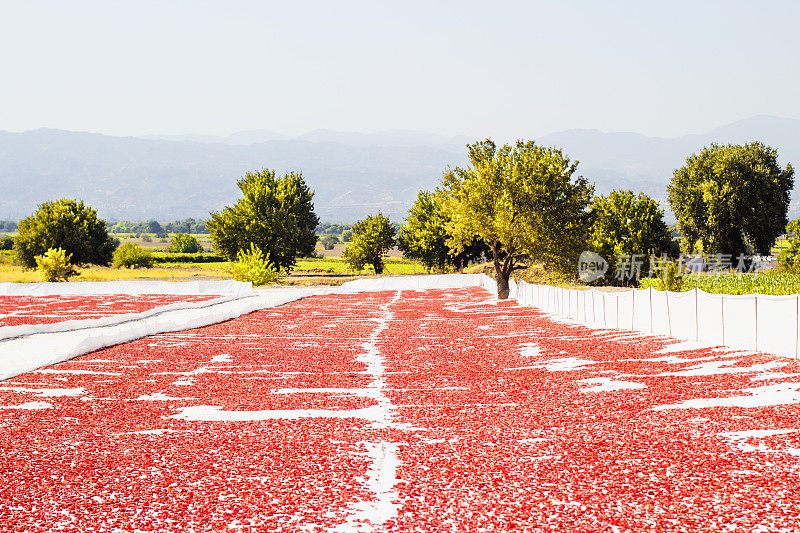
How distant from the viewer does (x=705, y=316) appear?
1780cm

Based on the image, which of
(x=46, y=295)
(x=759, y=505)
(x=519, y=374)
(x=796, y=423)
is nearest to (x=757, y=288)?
(x=519, y=374)

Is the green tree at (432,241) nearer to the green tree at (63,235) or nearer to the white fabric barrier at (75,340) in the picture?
the green tree at (63,235)

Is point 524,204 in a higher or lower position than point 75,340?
higher


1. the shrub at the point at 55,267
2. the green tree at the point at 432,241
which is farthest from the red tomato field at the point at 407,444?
the green tree at the point at 432,241

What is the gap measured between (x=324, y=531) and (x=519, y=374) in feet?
30.1

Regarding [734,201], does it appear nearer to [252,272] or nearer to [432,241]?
[432,241]

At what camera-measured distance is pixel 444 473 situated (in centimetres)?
668

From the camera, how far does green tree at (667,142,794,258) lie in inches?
2844

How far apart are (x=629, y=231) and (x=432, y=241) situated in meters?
21.8

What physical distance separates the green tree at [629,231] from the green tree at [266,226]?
34.4m

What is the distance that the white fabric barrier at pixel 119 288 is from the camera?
2125 inches

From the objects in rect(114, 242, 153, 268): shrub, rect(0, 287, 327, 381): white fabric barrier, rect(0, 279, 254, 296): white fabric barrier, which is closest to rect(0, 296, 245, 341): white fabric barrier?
rect(0, 287, 327, 381): white fabric barrier

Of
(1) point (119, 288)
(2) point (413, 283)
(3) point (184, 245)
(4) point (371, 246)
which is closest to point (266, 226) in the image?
(4) point (371, 246)

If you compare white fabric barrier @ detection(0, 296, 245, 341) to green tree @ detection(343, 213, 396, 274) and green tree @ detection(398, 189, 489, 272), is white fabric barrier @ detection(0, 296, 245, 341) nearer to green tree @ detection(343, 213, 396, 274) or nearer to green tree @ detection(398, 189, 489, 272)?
green tree @ detection(398, 189, 489, 272)
